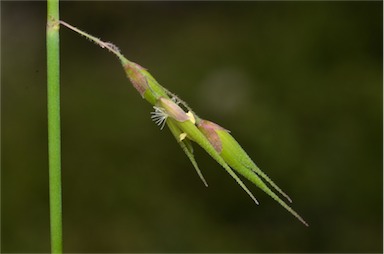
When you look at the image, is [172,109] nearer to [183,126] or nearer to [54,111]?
[183,126]

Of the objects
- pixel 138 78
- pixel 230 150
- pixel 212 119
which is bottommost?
pixel 230 150

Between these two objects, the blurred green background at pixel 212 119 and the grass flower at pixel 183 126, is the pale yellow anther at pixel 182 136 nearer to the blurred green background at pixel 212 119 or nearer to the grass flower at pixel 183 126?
the grass flower at pixel 183 126

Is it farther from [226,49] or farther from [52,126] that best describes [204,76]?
[52,126]

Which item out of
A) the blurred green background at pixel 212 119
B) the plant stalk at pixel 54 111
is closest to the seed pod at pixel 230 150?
the plant stalk at pixel 54 111

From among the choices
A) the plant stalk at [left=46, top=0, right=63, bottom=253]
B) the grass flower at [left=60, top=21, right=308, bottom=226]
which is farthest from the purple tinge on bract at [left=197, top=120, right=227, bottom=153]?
the plant stalk at [left=46, top=0, right=63, bottom=253]

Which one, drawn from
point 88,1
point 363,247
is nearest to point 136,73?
point 363,247

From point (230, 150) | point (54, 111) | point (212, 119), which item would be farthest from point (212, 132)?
point (212, 119)
